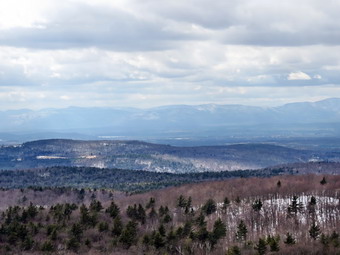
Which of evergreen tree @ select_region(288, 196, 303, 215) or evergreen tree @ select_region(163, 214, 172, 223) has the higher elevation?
evergreen tree @ select_region(288, 196, 303, 215)

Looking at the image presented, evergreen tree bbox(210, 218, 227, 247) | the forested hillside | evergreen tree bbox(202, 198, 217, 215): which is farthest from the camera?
evergreen tree bbox(202, 198, 217, 215)

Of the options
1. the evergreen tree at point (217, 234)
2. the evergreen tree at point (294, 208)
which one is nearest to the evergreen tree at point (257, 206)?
the evergreen tree at point (294, 208)

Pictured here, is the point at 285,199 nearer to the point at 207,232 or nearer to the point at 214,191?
the point at 214,191

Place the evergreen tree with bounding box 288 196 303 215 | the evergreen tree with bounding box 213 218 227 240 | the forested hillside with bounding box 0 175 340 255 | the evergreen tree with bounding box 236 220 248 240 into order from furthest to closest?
the evergreen tree with bounding box 288 196 303 215
the evergreen tree with bounding box 236 220 248 240
the evergreen tree with bounding box 213 218 227 240
the forested hillside with bounding box 0 175 340 255

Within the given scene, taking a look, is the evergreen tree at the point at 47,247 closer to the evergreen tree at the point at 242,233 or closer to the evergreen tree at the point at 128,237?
the evergreen tree at the point at 128,237

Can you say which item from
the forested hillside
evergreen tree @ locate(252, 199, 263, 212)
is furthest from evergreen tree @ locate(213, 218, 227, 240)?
evergreen tree @ locate(252, 199, 263, 212)

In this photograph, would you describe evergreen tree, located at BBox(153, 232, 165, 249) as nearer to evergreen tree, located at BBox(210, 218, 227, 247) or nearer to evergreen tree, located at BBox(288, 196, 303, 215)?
evergreen tree, located at BBox(210, 218, 227, 247)

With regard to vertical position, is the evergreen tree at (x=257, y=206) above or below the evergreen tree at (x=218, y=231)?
above

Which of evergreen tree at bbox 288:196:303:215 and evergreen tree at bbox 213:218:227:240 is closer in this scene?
evergreen tree at bbox 213:218:227:240

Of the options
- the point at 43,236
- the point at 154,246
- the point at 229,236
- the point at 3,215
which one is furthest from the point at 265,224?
the point at 3,215
